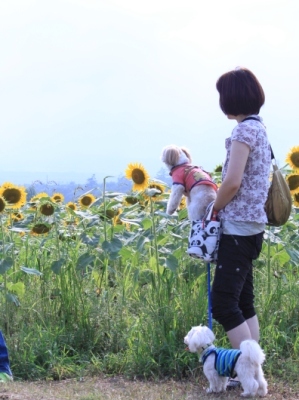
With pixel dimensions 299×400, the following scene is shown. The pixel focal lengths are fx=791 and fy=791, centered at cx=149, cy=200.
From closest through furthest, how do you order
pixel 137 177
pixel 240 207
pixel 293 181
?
pixel 240 207 → pixel 137 177 → pixel 293 181

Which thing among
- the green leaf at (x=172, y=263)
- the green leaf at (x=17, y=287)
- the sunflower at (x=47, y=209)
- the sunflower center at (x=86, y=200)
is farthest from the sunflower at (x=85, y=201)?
the green leaf at (x=172, y=263)

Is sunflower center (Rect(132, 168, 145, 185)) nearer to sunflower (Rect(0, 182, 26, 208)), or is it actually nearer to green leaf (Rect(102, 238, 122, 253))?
green leaf (Rect(102, 238, 122, 253))

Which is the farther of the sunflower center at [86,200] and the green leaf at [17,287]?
the sunflower center at [86,200]

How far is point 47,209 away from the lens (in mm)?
4992

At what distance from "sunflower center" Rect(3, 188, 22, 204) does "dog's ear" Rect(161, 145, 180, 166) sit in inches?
52.5

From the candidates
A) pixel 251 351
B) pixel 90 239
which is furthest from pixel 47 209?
pixel 251 351

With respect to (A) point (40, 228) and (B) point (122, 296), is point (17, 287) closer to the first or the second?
(A) point (40, 228)

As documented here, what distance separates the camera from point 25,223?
204 inches

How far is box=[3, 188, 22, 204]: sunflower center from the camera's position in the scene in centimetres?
503

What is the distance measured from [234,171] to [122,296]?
1.49 m

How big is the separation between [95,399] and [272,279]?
163cm

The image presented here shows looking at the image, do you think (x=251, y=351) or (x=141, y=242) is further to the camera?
(x=141, y=242)

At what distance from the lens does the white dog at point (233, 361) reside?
11.8ft

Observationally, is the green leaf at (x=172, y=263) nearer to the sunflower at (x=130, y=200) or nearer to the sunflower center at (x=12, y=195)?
the sunflower at (x=130, y=200)
